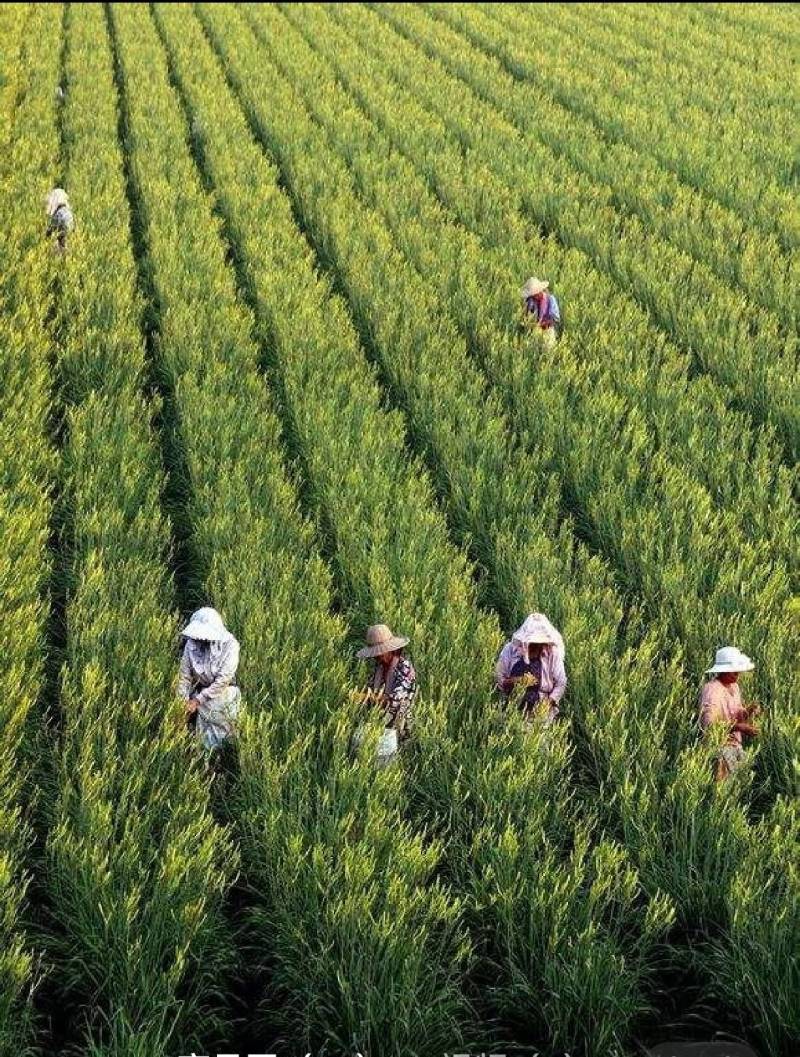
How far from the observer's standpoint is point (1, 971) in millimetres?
3340

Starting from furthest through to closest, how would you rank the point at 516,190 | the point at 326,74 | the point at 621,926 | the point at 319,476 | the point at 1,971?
the point at 326,74
the point at 516,190
the point at 319,476
the point at 621,926
the point at 1,971

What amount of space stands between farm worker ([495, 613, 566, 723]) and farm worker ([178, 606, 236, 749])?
1.20 m

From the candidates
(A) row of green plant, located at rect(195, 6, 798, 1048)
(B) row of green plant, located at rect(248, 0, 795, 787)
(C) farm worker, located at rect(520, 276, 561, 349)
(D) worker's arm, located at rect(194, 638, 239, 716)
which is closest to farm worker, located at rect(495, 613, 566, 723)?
(A) row of green plant, located at rect(195, 6, 798, 1048)

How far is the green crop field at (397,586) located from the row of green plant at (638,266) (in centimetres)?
5

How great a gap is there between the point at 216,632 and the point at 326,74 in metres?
15.8

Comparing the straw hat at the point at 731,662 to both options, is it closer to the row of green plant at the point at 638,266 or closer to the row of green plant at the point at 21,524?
the row of green plant at the point at 21,524

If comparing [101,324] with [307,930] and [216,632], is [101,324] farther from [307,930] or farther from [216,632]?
[307,930]

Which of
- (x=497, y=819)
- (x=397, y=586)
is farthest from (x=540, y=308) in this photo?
(x=497, y=819)

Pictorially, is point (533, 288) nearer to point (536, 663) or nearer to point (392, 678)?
point (536, 663)

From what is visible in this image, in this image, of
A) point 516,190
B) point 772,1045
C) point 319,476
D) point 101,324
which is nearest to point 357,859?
point 772,1045

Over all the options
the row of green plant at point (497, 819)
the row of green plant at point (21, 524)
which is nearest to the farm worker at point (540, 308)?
the row of green plant at point (497, 819)

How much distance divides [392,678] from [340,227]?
7579 millimetres

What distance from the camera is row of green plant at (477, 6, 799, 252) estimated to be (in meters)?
12.0

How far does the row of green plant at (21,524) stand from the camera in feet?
11.8
